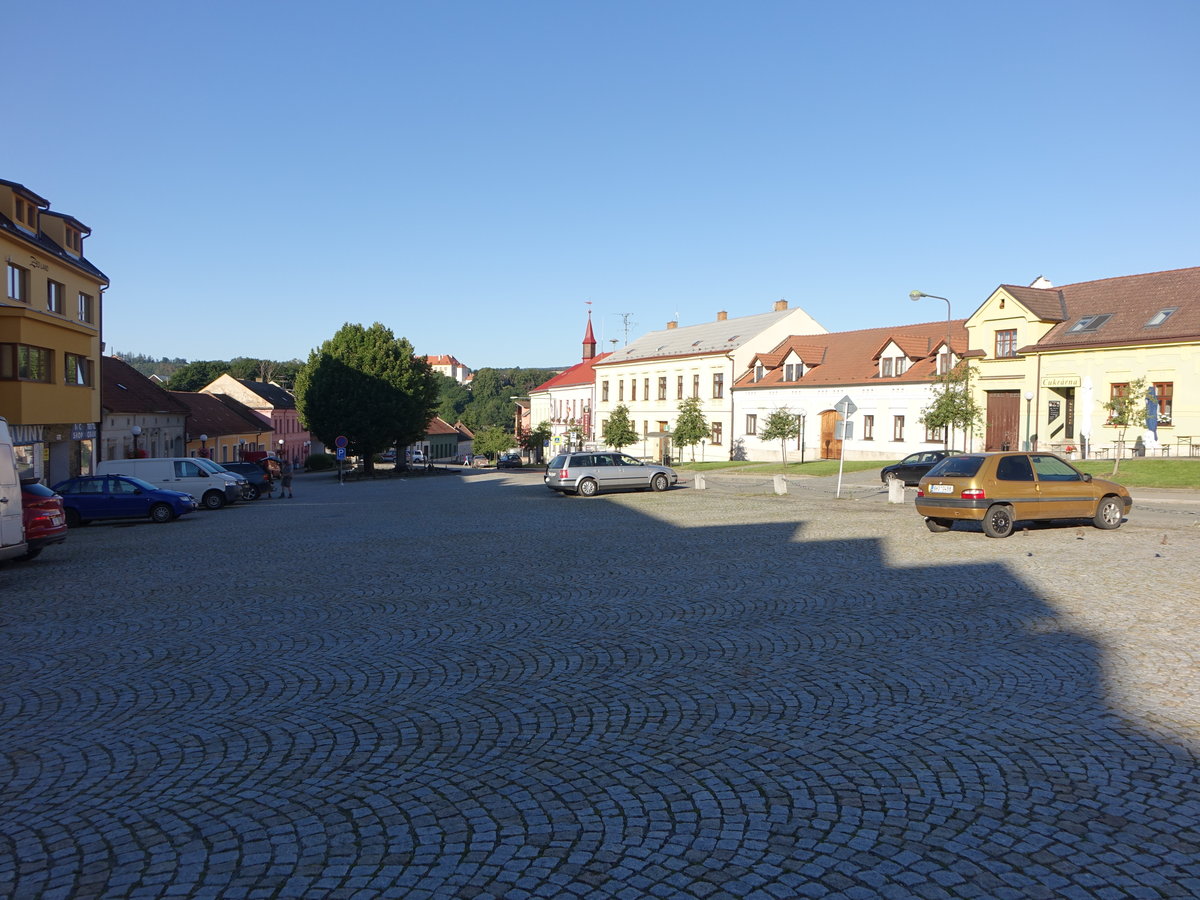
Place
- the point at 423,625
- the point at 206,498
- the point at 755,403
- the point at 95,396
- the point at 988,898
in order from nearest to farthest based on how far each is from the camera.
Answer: the point at 988,898 → the point at 423,625 → the point at 206,498 → the point at 95,396 → the point at 755,403

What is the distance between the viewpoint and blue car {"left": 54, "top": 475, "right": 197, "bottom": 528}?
2478 cm

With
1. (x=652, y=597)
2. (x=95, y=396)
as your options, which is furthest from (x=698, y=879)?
(x=95, y=396)

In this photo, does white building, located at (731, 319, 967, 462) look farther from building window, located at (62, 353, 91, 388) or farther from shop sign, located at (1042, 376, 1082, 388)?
building window, located at (62, 353, 91, 388)

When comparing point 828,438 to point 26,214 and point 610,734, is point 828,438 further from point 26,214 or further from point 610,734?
point 610,734

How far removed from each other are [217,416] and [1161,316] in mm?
58678

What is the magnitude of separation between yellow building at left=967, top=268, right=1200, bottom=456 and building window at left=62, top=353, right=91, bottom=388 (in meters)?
38.4

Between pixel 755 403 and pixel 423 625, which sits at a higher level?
pixel 755 403

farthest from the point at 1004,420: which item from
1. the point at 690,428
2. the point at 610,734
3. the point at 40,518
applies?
the point at 610,734

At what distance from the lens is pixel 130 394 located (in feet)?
155

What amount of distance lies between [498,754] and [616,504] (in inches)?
866

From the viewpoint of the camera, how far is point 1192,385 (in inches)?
1467

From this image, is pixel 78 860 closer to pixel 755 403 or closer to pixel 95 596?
pixel 95 596

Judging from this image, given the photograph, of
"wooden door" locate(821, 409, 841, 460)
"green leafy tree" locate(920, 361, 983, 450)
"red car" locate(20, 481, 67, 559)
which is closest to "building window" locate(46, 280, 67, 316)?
"red car" locate(20, 481, 67, 559)

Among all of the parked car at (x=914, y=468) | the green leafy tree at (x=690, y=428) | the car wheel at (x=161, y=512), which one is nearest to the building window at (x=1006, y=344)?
the parked car at (x=914, y=468)
